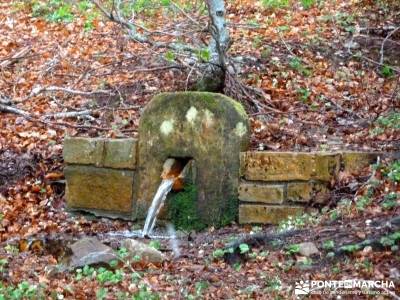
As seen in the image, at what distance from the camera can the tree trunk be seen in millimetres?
7957

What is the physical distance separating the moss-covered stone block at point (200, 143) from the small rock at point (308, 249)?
172cm

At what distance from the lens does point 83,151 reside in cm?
738

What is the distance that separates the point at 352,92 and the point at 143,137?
2804 mm

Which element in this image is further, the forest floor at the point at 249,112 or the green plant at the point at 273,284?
the forest floor at the point at 249,112

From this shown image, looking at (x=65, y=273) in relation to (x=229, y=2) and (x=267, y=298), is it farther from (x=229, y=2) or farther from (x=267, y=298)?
(x=229, y=2)

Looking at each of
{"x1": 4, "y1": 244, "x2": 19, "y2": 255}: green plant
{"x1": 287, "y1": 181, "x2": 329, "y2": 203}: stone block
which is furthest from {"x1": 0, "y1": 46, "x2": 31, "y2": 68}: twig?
{"x1": 287, "y1": 181, "x2": 329, "y2": 203}: stone block

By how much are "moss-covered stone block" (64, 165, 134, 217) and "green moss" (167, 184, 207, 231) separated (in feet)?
1.54

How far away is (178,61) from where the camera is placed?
8.72 meters

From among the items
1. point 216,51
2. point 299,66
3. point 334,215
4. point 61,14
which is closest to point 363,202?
point 334,215

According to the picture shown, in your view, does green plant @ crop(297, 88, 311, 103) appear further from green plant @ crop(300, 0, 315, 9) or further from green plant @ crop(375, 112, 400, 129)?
green plant @ crop(300, 0, 315, 9)

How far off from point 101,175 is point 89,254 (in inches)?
79.7

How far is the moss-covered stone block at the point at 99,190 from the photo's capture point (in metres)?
7.29

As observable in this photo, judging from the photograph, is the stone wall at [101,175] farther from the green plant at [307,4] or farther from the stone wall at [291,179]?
the green plant at [307,4]

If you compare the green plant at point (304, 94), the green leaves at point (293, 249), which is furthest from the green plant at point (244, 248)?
the green plant at point (304, 94)
